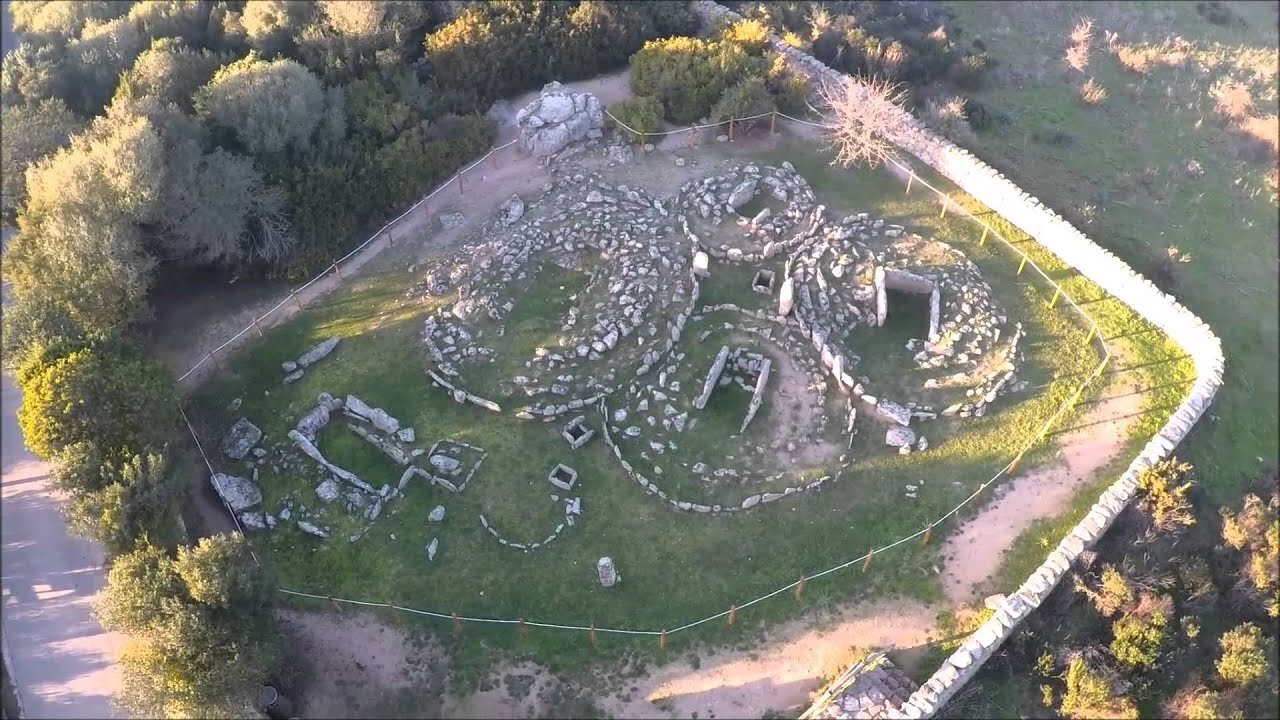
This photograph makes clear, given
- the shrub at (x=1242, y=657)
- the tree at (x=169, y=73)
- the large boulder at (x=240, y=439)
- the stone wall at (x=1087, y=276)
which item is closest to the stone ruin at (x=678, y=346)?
the large boulder at (x=240, y=439)

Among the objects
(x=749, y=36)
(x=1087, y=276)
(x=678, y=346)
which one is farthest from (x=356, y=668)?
(x=749, y=36)

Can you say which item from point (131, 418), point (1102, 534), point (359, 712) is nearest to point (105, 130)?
point (131, 418)

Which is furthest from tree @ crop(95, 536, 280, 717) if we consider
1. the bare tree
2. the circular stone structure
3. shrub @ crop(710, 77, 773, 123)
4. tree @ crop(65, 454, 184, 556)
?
the bare tree

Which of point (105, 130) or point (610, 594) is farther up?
point (105, 130)

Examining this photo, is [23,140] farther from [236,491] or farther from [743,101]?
[743,101]

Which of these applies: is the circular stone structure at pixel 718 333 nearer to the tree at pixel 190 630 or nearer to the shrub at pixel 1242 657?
the shrub at pixel 1242 657

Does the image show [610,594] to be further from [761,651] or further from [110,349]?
[110,349]

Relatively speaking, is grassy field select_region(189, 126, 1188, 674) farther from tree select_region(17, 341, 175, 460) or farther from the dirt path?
tree select_region(17, 341, 175, 460)
